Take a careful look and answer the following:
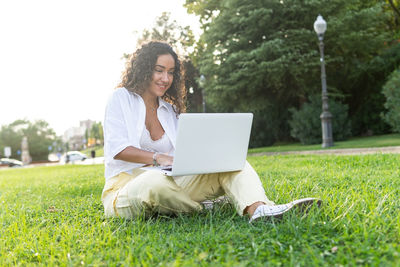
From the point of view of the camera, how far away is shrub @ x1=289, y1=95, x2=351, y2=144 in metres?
14.7

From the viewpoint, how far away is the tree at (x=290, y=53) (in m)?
14.1

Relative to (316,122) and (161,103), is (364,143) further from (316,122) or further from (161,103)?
(161,103)

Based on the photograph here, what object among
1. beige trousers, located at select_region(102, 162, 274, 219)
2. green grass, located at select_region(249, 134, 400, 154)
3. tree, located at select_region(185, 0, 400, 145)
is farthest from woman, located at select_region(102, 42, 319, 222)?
tree, located at select_region(185, 0, 400, 145)

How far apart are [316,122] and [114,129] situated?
13269 millimetres

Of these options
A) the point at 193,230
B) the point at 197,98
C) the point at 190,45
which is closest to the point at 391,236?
the point at 193,230

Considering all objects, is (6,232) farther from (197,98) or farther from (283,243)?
(197,98)

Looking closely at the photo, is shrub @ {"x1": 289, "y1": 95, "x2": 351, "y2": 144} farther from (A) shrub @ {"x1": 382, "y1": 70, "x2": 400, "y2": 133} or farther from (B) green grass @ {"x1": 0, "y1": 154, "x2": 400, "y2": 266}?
(B) green grass @ {"x1": 0, "y1": 154, "x2": 400, "y2": 266}

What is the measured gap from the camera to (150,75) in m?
3.11

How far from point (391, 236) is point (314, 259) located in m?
0.51

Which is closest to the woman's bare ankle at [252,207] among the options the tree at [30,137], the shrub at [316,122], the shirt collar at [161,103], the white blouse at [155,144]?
the white blouse at [155,144]

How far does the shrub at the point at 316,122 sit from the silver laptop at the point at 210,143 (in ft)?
42.3

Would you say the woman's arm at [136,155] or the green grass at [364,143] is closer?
the woman's arm at [136,155]

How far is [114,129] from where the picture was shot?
9.16 ft

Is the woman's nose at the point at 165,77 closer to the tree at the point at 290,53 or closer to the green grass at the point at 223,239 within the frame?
the green grass at the point at 223,239
